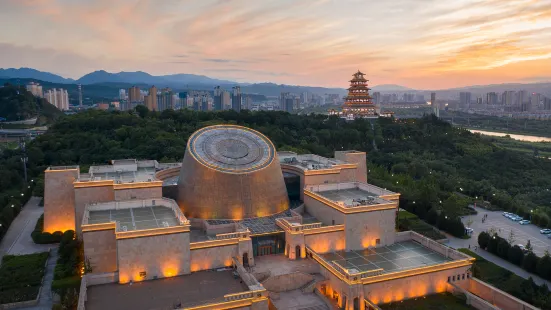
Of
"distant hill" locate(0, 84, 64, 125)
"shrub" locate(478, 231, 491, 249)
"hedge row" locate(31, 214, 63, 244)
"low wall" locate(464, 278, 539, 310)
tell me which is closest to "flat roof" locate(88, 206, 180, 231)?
"hedge row" locate(31, 214, 63, 244)

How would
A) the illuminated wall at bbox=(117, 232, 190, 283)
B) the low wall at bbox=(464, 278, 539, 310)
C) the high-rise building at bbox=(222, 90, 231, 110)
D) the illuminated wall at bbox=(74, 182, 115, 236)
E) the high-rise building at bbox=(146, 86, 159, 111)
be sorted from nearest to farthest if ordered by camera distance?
the low wall at bbox=(464, 278, 539, 310) → the illuminated wall at bbox=(117, 232, 190, 283) → the illuminated wall at bbox=(74, 182, 115, 236) → the high-rise building at bbox=(146, 86, 159, 111) → the high-rise building at bbox=(222, 90, 231, 110)

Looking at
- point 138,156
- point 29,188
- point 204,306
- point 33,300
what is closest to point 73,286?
point 33,300

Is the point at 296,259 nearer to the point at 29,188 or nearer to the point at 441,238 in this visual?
the point at 441,238

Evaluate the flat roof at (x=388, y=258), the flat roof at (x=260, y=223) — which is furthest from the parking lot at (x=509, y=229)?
the flat roof at (x=260, y=223)

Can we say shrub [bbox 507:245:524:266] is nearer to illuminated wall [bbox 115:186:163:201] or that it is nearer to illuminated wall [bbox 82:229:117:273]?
illuminated wall [bbox 115:186:163:201]

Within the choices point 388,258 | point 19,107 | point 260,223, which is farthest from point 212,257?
point 19,107

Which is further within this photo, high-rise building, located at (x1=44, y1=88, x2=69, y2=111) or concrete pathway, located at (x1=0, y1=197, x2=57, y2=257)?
high-rise building, located at (x1=44, y1=88, x2=69, y2=111)

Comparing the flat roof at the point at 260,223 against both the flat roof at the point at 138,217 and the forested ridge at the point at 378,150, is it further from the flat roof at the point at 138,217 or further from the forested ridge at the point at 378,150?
the forested ridge at the point at 378,150
